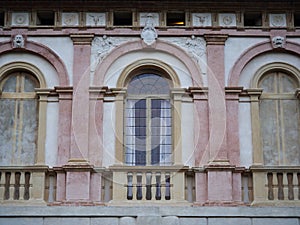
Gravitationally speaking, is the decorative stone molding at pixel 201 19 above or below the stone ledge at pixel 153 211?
above

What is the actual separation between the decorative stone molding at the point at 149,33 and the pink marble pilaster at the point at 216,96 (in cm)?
153

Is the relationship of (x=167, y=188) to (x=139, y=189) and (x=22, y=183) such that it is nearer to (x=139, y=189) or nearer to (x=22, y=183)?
(x=139, y=189)

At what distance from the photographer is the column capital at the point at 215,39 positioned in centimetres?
2284

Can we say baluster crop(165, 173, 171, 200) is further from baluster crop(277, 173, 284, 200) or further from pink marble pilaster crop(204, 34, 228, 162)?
baluster crop(277, 173, 284, 200)

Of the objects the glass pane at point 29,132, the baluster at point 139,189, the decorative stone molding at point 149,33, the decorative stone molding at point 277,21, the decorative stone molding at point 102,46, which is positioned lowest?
the baluster at point 139,189

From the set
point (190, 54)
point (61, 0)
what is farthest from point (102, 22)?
point (190, 54)

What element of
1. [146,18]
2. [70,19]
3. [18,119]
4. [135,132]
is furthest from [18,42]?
[135,132]

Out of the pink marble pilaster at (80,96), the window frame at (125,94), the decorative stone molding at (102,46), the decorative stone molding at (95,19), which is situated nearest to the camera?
the pink marble pilaster at (80,96)

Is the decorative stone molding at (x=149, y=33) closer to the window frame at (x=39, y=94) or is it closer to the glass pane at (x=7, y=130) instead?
the window frame at (x=39, y=94)

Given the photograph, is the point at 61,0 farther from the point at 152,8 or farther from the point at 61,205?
the point at 61,205

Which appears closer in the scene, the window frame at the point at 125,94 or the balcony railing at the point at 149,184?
the balcony railing at the point at 149,184

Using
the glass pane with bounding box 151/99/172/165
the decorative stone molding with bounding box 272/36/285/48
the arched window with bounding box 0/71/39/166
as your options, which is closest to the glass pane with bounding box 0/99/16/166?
the arched window with bounding box 0/71/39/166

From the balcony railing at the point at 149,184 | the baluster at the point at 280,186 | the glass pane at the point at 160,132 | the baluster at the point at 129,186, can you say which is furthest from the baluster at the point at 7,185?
the baluster at the point at 280,186

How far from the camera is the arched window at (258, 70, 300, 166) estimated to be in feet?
73.0
